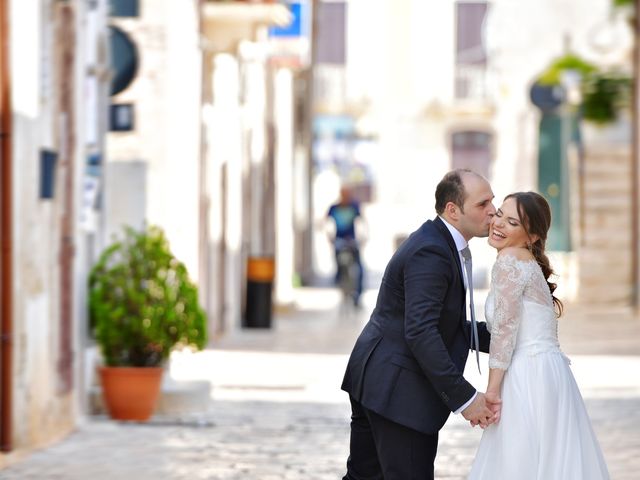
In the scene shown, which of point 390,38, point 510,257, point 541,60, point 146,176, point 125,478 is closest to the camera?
point 510,257

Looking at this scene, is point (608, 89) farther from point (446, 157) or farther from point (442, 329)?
point (446, 157)

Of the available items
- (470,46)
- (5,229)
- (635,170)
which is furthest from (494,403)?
(470,46)

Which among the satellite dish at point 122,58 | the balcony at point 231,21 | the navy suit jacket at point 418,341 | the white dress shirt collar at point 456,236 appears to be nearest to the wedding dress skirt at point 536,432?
the navy suit jacket at point 418,341

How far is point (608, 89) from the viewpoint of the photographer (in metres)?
27.9

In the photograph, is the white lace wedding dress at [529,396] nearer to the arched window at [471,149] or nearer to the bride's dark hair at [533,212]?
the bride's dark hair at [533,212]

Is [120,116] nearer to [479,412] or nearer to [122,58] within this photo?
[122,58]

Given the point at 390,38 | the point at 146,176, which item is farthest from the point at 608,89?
the point at 390,38

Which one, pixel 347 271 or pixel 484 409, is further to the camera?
pixel 347 271

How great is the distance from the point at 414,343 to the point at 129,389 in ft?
20.5

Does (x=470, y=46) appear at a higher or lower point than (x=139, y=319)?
higher

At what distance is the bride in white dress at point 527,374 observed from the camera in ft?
20.6

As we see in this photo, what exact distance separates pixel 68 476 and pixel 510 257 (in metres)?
4.08

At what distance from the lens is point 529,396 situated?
634cm

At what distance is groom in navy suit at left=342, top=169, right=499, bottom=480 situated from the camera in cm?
621
